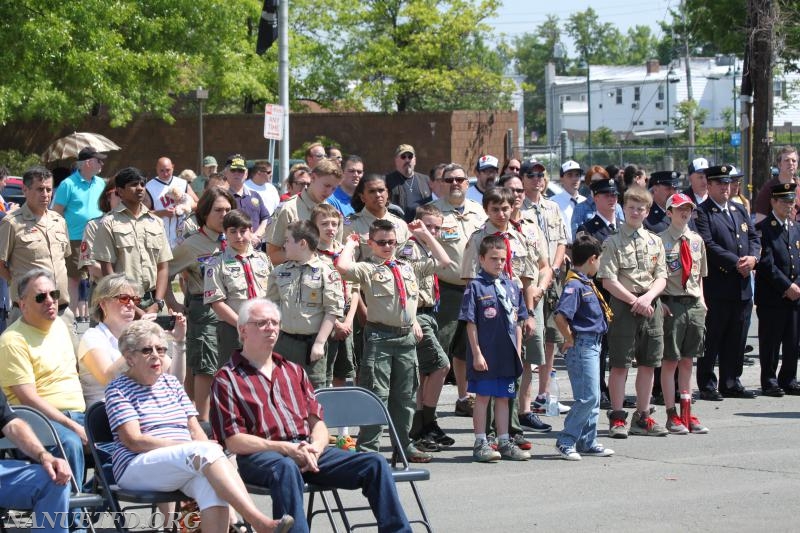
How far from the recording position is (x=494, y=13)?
43.4m

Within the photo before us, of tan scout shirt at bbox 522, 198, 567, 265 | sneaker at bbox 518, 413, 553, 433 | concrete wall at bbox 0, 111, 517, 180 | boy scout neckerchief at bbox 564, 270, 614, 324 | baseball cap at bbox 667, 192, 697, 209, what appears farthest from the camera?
concrete wall at bbox 0, 111, 517, 180

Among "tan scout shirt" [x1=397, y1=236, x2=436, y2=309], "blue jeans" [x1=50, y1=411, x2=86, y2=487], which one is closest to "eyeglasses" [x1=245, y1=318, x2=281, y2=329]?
"blue jeans" [x1=50, y1=411, x2=86, y2=487]

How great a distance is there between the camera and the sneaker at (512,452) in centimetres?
883

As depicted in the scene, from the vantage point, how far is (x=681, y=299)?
10.4m

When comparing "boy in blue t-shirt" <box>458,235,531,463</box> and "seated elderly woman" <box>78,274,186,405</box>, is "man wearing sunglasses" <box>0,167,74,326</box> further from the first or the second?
"boy in blue t-shirt" <box>458,235,531,463</box>

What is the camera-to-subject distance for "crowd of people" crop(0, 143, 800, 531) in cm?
632

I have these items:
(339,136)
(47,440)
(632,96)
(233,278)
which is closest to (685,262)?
(233,278)

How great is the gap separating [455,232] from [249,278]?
6.45 feet

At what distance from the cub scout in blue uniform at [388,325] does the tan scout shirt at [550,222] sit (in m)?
2.58

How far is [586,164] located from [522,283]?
3090cm

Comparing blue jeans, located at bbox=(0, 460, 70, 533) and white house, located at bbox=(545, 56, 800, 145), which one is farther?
white house, located at bbox=(545, 56, 800, 145)

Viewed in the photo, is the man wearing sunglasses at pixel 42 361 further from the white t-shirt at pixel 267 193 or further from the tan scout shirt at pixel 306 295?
the white t-shirt at pixel 267 193

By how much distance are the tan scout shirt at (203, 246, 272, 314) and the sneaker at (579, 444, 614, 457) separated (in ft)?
9.06

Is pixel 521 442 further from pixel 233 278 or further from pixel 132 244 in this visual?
pixel 132 244
